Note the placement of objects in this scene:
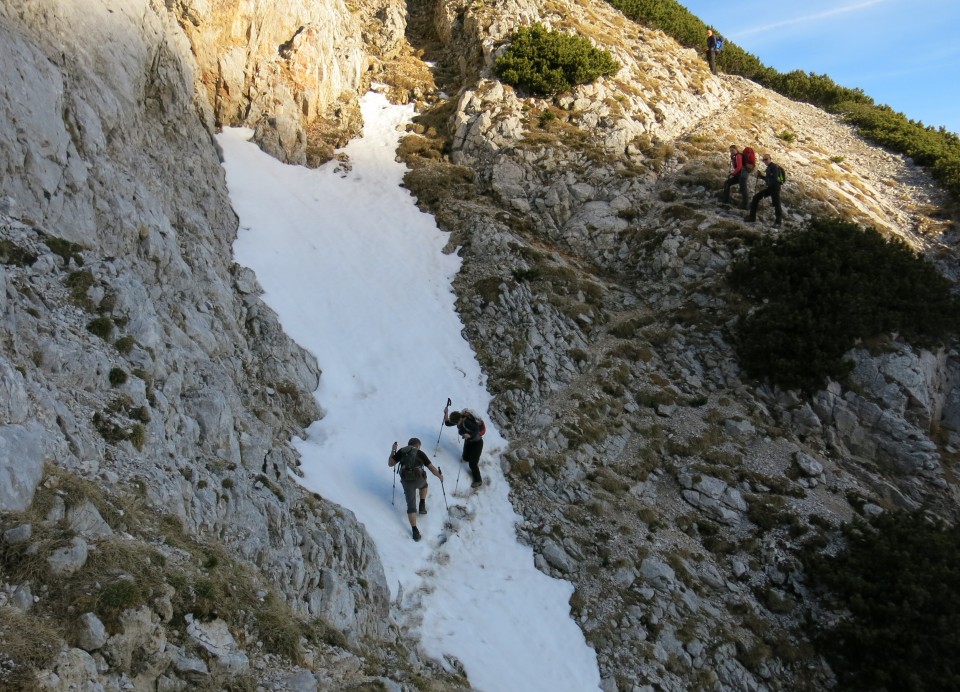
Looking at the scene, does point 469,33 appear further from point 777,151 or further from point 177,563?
point 177,563

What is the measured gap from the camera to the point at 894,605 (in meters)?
12.3

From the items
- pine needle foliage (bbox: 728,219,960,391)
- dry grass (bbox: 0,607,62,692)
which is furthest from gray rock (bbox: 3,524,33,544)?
pine needle foliage (bbox: 728,219,960,391)

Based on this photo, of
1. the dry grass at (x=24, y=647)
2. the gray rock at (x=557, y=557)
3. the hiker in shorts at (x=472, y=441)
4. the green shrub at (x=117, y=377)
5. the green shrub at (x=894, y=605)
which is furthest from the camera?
the hiker in shorts at (x=472, y=441)

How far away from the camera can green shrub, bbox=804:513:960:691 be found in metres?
11.7

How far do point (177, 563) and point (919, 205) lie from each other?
33.3 meters

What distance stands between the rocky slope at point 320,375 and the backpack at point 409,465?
169 cm

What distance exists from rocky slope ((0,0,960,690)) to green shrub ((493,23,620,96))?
0.99 meters

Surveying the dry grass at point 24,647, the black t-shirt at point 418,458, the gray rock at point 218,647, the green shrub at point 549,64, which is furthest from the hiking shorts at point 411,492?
the green shrub at point 549,64

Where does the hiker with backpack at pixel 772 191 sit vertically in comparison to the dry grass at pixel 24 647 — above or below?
above

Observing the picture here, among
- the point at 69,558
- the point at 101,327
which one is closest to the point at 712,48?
the point at 101,327

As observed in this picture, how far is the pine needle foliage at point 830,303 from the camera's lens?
59.4 feet

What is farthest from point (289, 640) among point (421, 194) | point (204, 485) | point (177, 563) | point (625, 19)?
point (625, 19)

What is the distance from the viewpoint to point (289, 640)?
7.20 m

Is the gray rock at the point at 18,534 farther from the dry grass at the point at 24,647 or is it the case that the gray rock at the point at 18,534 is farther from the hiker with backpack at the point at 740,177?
the hiker with backpack at the point at 740,177
